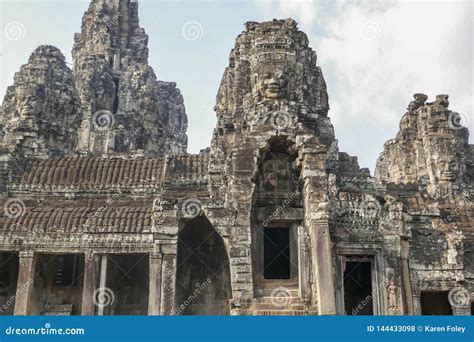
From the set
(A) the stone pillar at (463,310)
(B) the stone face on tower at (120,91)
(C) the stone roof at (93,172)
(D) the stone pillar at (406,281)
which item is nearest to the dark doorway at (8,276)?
(C) the stone roof at (93,172)

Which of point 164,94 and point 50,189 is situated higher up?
point 164,94

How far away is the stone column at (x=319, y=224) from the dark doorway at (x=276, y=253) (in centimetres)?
177

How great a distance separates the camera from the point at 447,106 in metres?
30.9

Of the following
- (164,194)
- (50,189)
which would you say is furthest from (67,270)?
(164,194)

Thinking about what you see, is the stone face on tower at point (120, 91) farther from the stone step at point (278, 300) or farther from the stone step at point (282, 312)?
the stone step at point (282, 312)

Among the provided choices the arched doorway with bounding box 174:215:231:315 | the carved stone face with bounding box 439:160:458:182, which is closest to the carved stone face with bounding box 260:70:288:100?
the arched doorway with bounding box 174:215:231:315

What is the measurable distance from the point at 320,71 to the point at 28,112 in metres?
13.1

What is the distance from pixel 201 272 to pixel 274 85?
6.32 meters

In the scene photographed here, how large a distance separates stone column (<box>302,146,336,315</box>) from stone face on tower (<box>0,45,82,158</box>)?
12975 mm

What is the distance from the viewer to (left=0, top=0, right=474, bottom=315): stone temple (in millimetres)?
15594

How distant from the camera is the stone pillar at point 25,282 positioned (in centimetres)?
1609

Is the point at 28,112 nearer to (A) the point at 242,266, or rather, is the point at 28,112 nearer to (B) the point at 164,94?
(A) the point at 242,266

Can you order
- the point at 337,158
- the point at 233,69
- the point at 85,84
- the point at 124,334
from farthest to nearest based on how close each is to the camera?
1. the point at 85,84
2. the point at 233,69
3. the point at 337,158
4. the point at 124,334

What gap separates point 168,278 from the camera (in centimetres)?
1589
